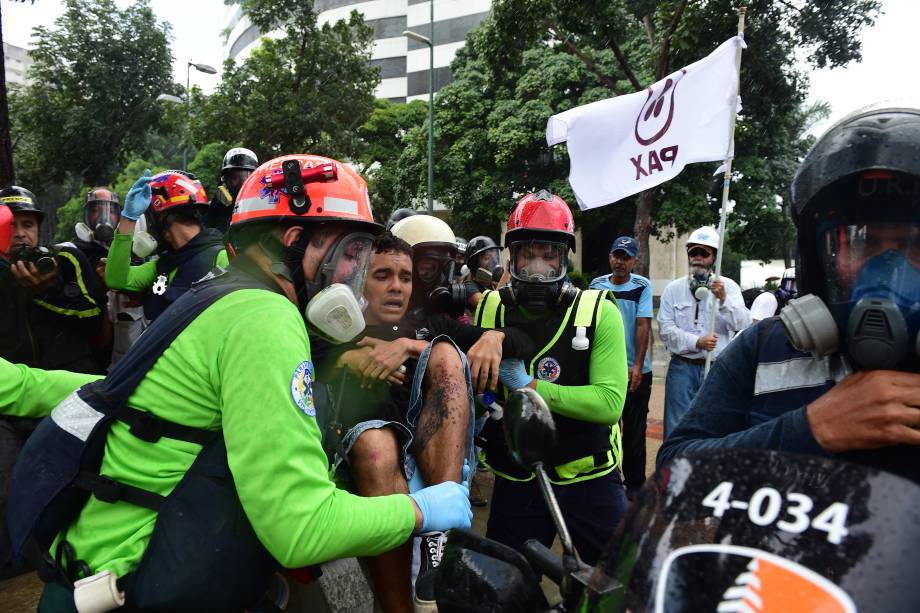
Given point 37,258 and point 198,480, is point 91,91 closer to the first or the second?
point 37,258

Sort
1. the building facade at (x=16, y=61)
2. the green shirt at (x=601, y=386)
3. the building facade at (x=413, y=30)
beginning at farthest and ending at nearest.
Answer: the building facade at (x=16, y=61), the building facade at (x=413, y=30), the green shirt at (x=601, y=386)

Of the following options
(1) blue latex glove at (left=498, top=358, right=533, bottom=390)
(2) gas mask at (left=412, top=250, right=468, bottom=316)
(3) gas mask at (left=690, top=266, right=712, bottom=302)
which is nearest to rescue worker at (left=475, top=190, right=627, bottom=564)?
(1) blue latex glove at (left=498, top=358, right=533, bottom=390)

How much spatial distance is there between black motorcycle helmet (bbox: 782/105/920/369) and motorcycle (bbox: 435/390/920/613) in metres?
0.39

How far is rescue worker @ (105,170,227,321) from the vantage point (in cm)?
381

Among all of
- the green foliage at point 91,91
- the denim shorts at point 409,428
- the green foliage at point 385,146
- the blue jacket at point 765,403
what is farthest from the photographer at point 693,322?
the green foliage at point 91,91

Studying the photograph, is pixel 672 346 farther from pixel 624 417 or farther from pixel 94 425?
pixel 94 425

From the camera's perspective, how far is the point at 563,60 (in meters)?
19.8

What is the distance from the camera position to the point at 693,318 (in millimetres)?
5957

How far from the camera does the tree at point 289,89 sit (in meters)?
21.7

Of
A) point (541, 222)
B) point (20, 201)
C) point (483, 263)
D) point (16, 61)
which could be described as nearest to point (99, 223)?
point (20, 201)

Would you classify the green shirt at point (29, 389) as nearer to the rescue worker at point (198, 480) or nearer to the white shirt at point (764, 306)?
the rescue worker at point (198, 480)

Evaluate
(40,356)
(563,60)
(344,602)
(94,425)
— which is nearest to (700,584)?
(94,425)

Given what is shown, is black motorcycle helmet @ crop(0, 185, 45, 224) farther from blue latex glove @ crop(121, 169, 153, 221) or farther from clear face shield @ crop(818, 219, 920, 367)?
clear face shield @ crop(818, 219, 920, 367)

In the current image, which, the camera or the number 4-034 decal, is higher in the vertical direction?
the camera
